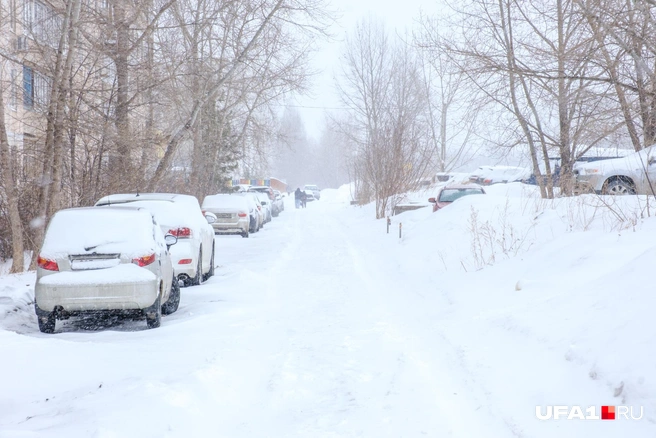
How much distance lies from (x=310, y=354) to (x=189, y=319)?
2634 mm

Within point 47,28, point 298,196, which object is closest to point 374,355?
point 47,28

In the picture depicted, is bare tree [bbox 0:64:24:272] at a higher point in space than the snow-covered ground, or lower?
higher

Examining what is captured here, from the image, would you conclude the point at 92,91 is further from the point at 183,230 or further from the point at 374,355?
the point at 374,355

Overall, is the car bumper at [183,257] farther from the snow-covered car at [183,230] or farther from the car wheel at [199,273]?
the car wheel at [199,273]

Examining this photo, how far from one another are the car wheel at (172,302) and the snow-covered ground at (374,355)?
0.34 meters

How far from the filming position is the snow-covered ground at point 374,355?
459cm

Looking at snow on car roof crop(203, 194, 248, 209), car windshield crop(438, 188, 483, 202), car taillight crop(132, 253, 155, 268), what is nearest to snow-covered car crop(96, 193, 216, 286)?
car taillight crop(132, 253, 155, 268)

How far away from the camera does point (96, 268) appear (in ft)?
25.0

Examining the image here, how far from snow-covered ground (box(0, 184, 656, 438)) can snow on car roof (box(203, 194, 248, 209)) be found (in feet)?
41.4

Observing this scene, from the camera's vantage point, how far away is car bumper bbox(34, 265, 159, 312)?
24.6 feet

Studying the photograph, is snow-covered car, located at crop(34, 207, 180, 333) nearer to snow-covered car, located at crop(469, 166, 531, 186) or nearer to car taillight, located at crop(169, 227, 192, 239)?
car taillight, located at crop(169, 227, 192, 239)

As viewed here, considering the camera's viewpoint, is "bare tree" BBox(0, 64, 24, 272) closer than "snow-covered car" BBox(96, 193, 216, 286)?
No

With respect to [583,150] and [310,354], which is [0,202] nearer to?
[310,354]

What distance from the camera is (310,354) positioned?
21.5ft
